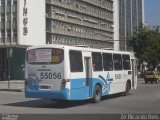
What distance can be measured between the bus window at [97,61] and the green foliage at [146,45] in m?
60.7

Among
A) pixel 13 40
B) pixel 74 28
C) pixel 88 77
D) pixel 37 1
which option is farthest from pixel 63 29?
pixel 88 77

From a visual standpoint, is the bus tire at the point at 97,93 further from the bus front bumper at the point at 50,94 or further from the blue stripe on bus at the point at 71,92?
the bus front bumper at the point at 50,94

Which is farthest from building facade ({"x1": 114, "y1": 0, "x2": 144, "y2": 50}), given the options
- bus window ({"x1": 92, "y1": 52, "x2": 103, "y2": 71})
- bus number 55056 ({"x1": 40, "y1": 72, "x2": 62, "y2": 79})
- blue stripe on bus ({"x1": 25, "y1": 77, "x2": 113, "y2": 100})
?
bus number 55056 ({"x1": 40, "y1": 72, "x2": 62, "y2": 79})

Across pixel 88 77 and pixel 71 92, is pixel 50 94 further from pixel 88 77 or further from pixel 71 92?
pixel 88 77

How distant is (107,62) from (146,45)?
199ft

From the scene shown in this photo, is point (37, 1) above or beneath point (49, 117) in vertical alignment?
above

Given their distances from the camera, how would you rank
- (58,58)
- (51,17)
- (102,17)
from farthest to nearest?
(102,17) → (51,17) → (58,58)

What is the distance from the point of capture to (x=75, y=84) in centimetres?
1936

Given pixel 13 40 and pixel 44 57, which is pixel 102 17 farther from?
pixel 44 57

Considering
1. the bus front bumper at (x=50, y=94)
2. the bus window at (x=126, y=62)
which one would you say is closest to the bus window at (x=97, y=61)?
the bus front bumper at (x=50, y=94)

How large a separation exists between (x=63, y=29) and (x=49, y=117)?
73156mm

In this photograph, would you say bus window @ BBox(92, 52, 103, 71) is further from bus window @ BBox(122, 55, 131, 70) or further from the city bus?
bus window @ BBox(122, 55, 131, 70)

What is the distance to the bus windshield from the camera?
19.2 meters

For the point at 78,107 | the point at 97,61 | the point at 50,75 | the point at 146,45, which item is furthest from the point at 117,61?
the point at 146,45
